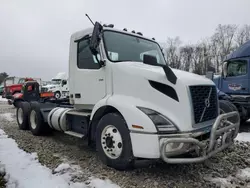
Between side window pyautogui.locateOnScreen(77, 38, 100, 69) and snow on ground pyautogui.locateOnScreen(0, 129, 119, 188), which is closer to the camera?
snow on ground pyautogui.locateOnScreen(0, 129, 119, 188)

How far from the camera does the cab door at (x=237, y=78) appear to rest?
863cm

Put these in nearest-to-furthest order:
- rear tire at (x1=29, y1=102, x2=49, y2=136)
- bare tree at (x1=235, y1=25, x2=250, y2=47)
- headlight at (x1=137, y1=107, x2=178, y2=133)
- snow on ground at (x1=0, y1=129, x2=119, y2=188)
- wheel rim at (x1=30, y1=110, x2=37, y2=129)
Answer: headlight at (x1=137, y1=107, x2=178, y2=133), snow on ground at (x1=0, y1=129, x2=119, y2=188), rear tire at (x1=29, y1=102, x2=49, y2=136), wheel rim at (x1=30, y1=110, x2=37, y2=129), bare tree at (x1=235, y1=25, x2=250, y2=47)

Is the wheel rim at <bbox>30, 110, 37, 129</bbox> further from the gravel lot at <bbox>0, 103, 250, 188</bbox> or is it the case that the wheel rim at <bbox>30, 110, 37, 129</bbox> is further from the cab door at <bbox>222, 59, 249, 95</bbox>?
the cab door at <bbox>222, 59, 249, 95</bbox>

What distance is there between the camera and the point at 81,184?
10.8 ft

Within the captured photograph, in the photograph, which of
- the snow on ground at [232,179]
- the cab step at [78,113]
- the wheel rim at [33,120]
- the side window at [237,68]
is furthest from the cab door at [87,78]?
the side window at [237,68]

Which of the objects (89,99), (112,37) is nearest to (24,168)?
(89,99)

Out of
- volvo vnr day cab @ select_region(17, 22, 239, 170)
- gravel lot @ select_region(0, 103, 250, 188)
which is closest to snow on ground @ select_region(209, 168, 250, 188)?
gravel lot @ select_region(0, 103, 250, 188)

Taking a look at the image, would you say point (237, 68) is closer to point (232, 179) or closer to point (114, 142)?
point (232, 179)

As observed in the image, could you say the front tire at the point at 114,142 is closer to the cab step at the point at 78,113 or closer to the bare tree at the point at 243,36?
the cab step at the point at 78,113

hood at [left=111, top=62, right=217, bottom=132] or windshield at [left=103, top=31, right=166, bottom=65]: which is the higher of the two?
windshield at [left=103, top=31, right=166, bottom=65]

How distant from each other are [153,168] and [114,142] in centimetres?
88

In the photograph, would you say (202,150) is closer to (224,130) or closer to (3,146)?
(224,130)

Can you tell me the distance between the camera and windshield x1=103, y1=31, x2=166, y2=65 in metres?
4.08

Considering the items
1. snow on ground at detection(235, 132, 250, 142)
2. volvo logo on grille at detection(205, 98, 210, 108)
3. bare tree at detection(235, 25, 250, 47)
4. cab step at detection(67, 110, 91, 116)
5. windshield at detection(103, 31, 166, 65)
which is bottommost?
snow on ground at detection(235, 132, 250, 142)
